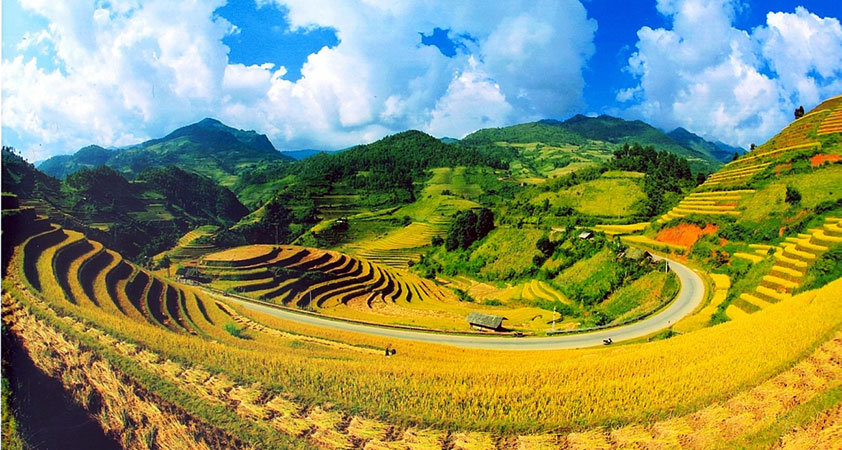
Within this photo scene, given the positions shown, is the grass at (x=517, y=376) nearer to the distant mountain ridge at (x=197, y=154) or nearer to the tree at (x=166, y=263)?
the tree at (x=166, y=263)

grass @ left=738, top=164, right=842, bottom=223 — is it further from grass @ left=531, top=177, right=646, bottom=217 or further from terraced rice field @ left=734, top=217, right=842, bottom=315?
grass @ left=531, top=177, right=646, bottom=217

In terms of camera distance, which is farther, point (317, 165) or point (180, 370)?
point (317, 165)

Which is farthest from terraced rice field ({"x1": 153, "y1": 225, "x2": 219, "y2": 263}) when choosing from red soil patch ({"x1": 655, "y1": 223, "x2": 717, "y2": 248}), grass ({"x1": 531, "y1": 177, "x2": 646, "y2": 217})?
grass ({"x1": 531, "y1": 177, "x2": 646, "y2": 217})

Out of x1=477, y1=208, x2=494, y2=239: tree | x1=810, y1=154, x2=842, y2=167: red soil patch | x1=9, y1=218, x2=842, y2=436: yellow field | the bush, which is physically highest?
x1=810, y1=154, x2=842, y2=167: red soil patch

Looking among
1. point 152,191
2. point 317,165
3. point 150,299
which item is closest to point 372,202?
point 317,165

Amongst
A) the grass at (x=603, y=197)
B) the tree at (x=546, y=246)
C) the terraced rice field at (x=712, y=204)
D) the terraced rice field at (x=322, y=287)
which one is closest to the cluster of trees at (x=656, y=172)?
the grass at (x=603, y=197)

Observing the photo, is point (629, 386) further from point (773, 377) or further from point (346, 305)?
point (346, 305)

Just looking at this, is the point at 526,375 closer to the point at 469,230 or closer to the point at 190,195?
the point at 469,230
